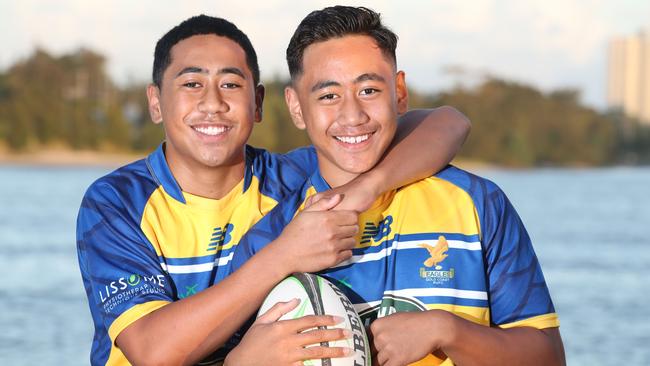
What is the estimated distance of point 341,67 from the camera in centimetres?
323

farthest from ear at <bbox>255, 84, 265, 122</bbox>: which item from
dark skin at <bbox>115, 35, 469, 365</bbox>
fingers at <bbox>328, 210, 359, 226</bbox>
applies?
fingers at <bbox>328, 210, 359, 226</bbox>

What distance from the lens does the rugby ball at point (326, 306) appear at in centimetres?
293

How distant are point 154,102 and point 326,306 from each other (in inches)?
51.9

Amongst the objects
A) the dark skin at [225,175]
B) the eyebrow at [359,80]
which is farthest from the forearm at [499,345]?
the eyebrow at [359,80]

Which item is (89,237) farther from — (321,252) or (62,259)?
(62,259)

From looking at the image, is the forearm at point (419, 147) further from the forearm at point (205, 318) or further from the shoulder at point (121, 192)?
the shoulder at point (121, 192)

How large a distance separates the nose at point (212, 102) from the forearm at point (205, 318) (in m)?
0.75

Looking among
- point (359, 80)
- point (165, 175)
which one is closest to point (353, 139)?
point (359, 80)

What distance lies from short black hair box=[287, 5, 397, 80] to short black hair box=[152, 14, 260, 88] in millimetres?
442

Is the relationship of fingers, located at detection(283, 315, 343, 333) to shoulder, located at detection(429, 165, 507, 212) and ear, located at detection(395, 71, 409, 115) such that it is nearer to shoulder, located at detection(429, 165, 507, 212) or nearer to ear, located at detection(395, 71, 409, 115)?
shoulder, located at detection(429, 165, 507, 212)

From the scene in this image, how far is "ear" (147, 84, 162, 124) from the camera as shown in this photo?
12.8 feet

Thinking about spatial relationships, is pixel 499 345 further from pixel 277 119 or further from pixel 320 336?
pixel 277 119

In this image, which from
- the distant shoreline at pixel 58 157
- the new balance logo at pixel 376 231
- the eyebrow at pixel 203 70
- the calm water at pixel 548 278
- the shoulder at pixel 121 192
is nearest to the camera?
the new balance logo at pixel 376 231

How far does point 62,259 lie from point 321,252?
15.3 metres
